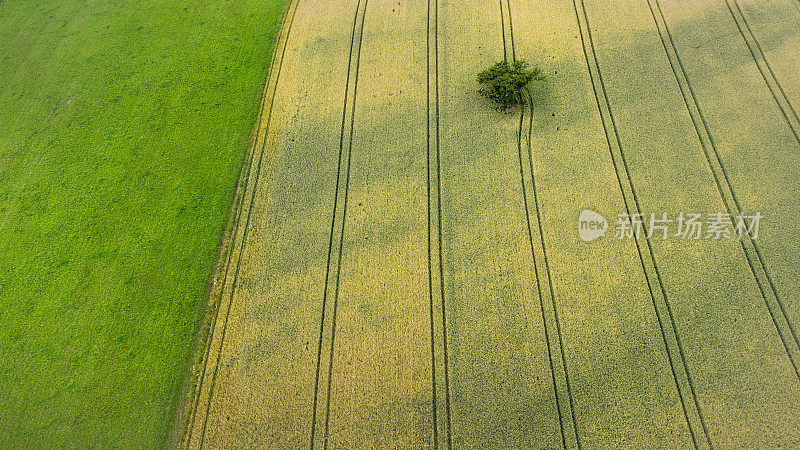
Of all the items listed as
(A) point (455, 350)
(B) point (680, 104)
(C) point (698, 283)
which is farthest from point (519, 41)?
(A) point (455, 350)

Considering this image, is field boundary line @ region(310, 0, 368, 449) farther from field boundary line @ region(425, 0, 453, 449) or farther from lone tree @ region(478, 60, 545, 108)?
lone tree @ region(478, 60, 545, 108)

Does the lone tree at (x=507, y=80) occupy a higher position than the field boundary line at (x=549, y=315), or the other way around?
the lone tree at (x=507, y=80)

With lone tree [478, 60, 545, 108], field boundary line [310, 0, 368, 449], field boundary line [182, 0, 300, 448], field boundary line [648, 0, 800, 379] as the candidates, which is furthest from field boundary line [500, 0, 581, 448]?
field boundary line [182, 0, 300, 448]

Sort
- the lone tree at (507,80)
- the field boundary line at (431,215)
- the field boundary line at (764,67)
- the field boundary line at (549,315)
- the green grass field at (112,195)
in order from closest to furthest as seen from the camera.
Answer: the field boundary line at (549,315), the field boundary line at (431,215), the green grass field at (112,195), the field boundary line at (764,67), the lone tree at (507,80)

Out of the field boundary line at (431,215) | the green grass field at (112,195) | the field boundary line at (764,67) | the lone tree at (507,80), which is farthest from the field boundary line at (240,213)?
the field boundary line at (764,67)

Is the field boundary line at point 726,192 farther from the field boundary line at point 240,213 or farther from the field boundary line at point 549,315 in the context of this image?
the field boundary line at point 240,213

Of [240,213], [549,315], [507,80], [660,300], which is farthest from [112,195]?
[660,300]
